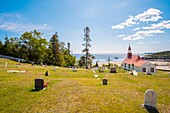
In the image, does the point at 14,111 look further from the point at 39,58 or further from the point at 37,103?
the point at 39,58

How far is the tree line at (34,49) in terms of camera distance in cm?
5384

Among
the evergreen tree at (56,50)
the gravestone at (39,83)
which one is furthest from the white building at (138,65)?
the gravestone at (39,83)

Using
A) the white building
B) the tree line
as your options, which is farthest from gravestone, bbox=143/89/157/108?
the tree line

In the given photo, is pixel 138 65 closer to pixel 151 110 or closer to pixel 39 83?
pixel 151 110

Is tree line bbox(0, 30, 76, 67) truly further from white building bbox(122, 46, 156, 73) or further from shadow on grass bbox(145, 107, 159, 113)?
shadow on grass bbox(145, 107, 159, 113)

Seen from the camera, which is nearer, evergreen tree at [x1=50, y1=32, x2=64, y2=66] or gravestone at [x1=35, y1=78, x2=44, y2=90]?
gravestone at [x1=35, y1=78, x2=44, y2=90]

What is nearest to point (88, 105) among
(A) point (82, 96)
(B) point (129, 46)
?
(A) point (82, 96)

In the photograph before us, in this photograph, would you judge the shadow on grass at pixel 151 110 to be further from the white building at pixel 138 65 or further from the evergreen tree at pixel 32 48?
the evergreen tree at pixel 32 48

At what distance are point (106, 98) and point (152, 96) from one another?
3.77 meters

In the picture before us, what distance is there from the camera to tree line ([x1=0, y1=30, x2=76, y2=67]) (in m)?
53.8

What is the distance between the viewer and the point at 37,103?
11234 mm

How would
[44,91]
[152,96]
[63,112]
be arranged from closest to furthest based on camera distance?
[63,112]
[152,96]
[44,91]

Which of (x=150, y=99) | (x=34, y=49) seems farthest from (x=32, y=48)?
(x=150, y=99)

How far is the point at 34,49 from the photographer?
54.0 m
